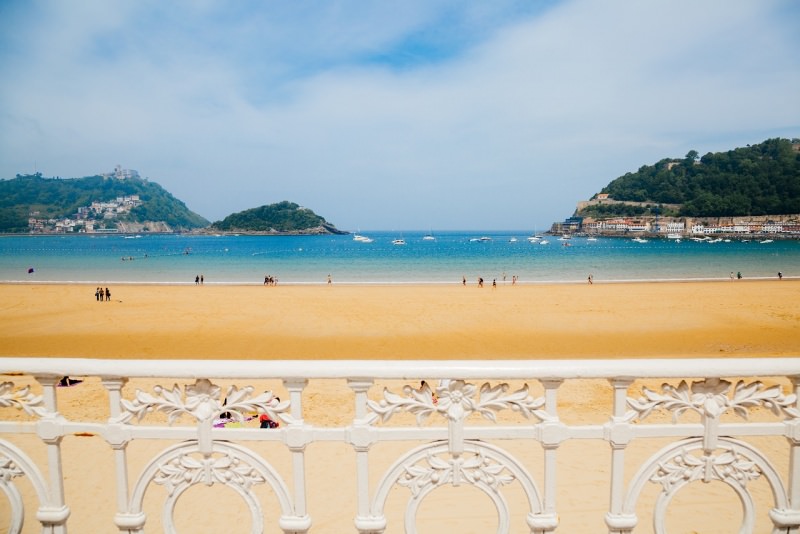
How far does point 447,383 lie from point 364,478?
57cm

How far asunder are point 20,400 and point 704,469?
9.84 feet

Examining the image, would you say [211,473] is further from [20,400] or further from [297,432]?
[20,400]

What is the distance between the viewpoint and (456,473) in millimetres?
1841

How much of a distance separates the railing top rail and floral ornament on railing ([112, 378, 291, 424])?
67mm

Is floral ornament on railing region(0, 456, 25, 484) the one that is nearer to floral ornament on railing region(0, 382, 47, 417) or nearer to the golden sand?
floral ornament on railing region(0, 382, 47, 417)

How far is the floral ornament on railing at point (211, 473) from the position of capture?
6.19 feet

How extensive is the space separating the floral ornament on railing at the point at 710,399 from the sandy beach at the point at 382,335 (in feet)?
6.32

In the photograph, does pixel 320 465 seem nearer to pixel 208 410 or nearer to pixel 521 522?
pixel 521 522

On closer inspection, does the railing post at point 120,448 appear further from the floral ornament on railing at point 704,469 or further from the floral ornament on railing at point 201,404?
the floral ornament on railing at point 704,469

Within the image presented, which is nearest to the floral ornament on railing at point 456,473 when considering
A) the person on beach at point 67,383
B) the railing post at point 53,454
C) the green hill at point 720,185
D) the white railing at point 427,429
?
the white railing at point 427,429

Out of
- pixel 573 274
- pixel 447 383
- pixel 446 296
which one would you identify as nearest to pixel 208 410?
pixel 447 383

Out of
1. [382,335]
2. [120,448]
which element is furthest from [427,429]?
[382,335]

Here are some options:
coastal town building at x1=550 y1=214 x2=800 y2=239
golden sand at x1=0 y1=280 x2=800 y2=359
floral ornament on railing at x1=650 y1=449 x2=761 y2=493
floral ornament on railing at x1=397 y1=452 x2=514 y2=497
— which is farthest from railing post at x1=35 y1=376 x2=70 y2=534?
coastal town building at x1=550 y1=214 x2=800 y2=239

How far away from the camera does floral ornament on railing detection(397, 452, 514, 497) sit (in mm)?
1833
